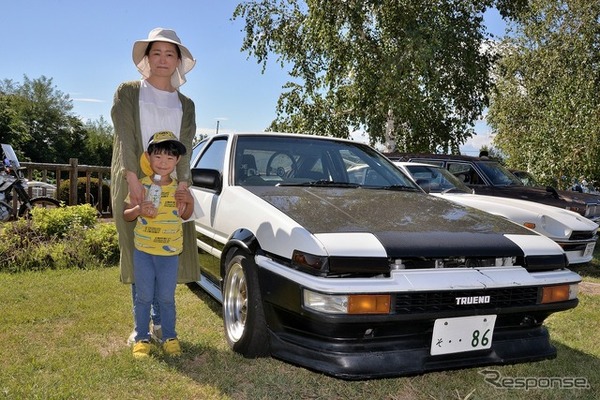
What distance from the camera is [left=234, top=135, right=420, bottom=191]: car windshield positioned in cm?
357

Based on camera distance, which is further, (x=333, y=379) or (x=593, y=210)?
(x=593, y=210)

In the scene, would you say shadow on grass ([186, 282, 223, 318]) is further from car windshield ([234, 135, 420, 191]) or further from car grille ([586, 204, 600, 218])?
car grille ([586, 204, 600, 218])

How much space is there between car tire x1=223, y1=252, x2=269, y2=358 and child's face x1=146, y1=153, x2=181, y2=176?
2.13 ft

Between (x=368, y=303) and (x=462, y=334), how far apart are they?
1.81 ft

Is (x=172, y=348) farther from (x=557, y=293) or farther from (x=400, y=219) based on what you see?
(x=557, y=293)

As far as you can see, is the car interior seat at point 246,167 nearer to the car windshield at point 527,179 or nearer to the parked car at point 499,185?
the parked car at point 499,185

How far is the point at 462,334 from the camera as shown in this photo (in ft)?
8.04

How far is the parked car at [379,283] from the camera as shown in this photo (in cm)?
230

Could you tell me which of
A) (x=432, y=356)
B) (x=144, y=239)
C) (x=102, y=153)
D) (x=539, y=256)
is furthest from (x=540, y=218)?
(x=102, y=153)

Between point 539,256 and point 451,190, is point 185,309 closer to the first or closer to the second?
point 539,256

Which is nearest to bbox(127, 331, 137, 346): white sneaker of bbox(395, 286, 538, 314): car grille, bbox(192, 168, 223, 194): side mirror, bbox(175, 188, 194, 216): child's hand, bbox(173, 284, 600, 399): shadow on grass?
bbox(173, 284, 600, 399): shadow on grass

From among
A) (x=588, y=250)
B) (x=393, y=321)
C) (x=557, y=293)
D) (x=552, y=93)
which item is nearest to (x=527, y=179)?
(x=588, y=250)

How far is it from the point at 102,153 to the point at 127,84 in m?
58.3

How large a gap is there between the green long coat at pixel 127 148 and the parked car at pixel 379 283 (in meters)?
0.30
